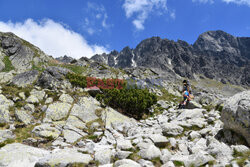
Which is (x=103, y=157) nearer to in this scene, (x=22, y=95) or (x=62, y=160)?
(x=62, y=160)

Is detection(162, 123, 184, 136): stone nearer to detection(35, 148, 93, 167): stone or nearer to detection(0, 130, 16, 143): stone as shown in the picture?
detection(35, 148, 93, 167): stone

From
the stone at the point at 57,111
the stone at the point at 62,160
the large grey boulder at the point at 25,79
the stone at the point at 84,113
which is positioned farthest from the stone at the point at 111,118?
the large grey boulder at the point at 25,79

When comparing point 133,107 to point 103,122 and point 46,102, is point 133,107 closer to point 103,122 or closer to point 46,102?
point 103,122

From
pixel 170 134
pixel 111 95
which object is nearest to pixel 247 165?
pixel 170 134

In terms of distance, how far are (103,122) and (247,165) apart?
1323cm

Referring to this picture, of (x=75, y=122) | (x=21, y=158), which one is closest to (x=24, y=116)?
(x=75, y=122)

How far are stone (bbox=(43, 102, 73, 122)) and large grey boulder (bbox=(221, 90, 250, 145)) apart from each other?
14444 mm

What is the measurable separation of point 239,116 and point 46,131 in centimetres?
1255

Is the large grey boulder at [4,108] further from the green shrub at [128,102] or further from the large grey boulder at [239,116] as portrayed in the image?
the large grey boulder at [239,116]

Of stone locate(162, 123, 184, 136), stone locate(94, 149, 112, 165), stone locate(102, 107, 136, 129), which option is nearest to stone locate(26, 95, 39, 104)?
stone locate(102, 107, 136, 129)

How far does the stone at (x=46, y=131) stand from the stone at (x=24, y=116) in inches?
89.3

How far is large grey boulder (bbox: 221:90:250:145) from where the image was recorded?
19.1 feet

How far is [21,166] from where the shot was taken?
18.7 ft

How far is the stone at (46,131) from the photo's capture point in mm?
10320
